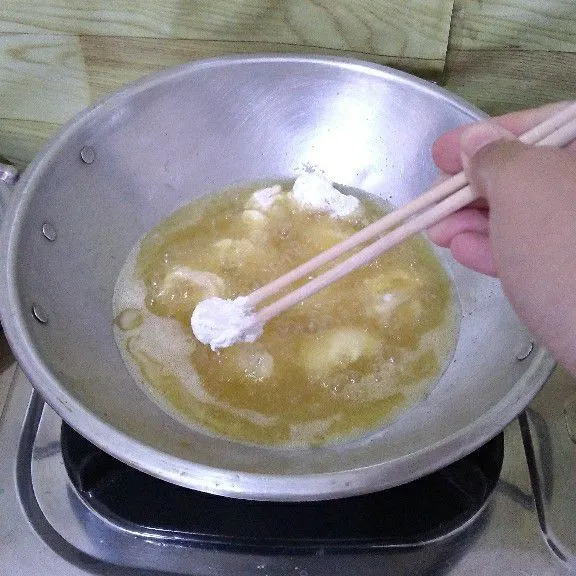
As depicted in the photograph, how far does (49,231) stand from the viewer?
2.77 ft

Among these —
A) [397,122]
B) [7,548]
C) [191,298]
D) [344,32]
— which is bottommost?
[7,548]

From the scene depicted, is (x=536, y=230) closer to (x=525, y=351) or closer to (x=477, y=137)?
(x=477, y=137)

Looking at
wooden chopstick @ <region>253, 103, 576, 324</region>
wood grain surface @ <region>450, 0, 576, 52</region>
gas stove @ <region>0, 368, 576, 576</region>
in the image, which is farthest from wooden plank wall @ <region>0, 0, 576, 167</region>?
gas stove @ <region>0, 368, 576, 576</region>

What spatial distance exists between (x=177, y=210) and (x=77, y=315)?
0.88 ft

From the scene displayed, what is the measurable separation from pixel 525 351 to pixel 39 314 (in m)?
0.58

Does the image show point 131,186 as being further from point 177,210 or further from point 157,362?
point 157,362

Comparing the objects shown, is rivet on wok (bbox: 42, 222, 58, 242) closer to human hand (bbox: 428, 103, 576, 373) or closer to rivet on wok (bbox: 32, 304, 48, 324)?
rivet on wok (bbox: 32, 304, 48, 324)

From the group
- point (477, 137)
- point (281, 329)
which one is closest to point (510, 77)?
point (477, 137)

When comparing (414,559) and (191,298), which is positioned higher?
(191,298)

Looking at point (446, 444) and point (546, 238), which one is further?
point (446, 444)

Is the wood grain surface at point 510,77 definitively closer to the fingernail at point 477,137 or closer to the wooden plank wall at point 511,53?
the wooden plank wall at point 511,53

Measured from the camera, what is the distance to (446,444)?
617mm

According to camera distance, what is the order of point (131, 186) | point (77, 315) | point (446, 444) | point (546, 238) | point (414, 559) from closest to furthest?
point (546, 238), point (446, 444), point (414, 559), point (77, 315), point (131, 186)

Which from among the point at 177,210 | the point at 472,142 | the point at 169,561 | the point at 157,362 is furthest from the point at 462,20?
the point at 169,561
